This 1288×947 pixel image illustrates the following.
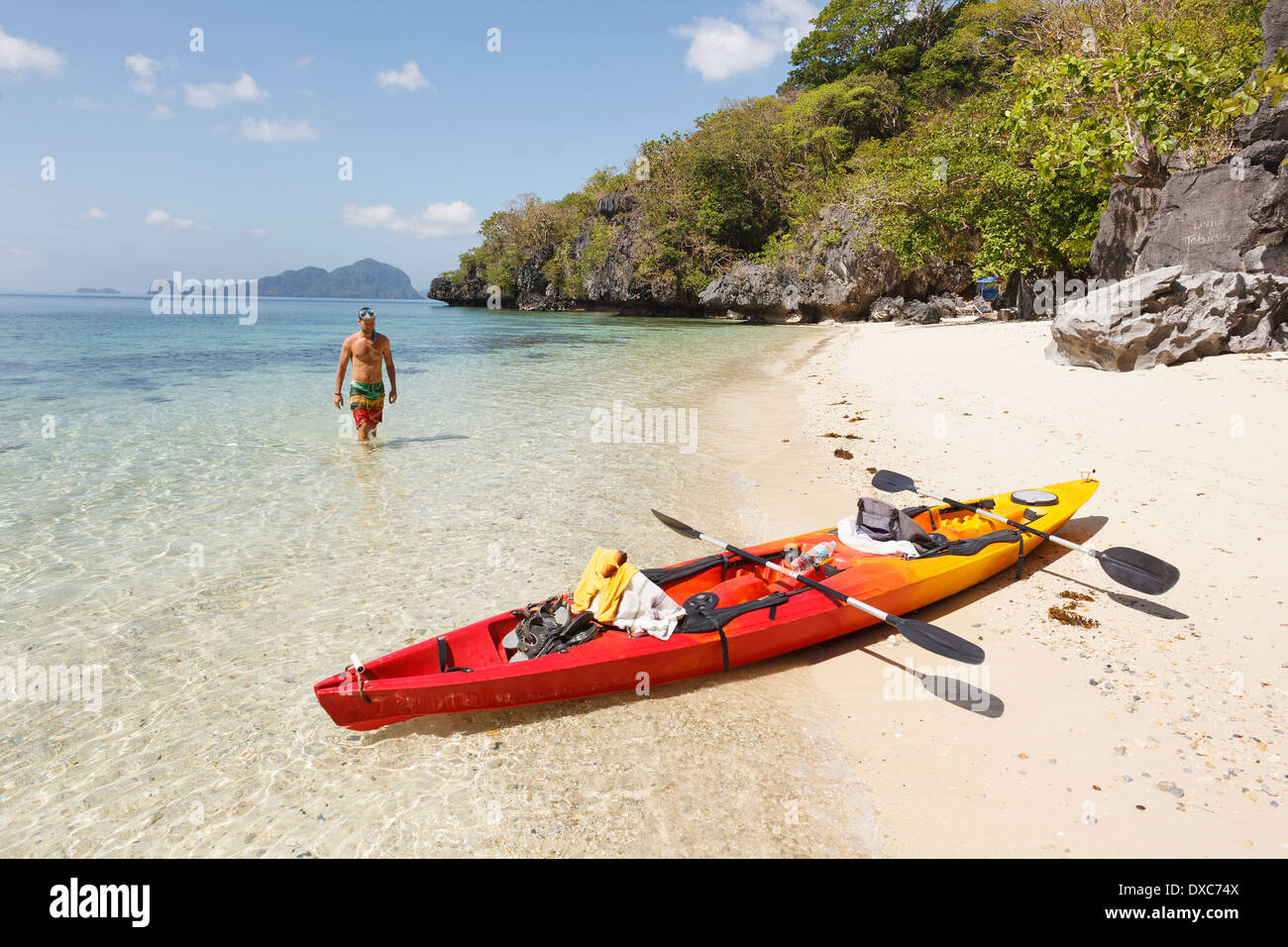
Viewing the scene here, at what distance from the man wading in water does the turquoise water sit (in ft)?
1.99

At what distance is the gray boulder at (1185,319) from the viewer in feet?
37.6

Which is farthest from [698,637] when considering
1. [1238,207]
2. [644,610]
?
[1238,207]

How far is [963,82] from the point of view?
39.5 meters

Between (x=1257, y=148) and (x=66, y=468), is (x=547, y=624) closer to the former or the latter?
(x=66, y=468)

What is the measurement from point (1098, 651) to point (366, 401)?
10.8 m

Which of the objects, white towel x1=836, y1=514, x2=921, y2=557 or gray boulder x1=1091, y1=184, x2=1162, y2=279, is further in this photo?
gray boulder x1=1091, y1=184, x2=1162, y2=279

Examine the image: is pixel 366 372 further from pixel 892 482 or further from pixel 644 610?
pixel 892 482

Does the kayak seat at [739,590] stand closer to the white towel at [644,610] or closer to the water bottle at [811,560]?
the water bottle at [811,560]

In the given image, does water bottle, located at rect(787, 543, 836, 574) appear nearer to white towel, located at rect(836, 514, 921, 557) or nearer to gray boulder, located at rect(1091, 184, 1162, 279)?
white towel, located at rect(836, 514, 921, 557)

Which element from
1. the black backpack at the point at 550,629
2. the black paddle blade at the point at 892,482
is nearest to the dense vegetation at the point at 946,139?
the black paddle blade at the point at 892,482

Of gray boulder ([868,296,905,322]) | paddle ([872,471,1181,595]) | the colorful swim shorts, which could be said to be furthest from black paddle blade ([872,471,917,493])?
gray boulder ([868,296,905,322])

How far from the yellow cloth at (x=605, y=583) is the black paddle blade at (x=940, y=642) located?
6.99ft

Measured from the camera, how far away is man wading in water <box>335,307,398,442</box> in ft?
33.3
